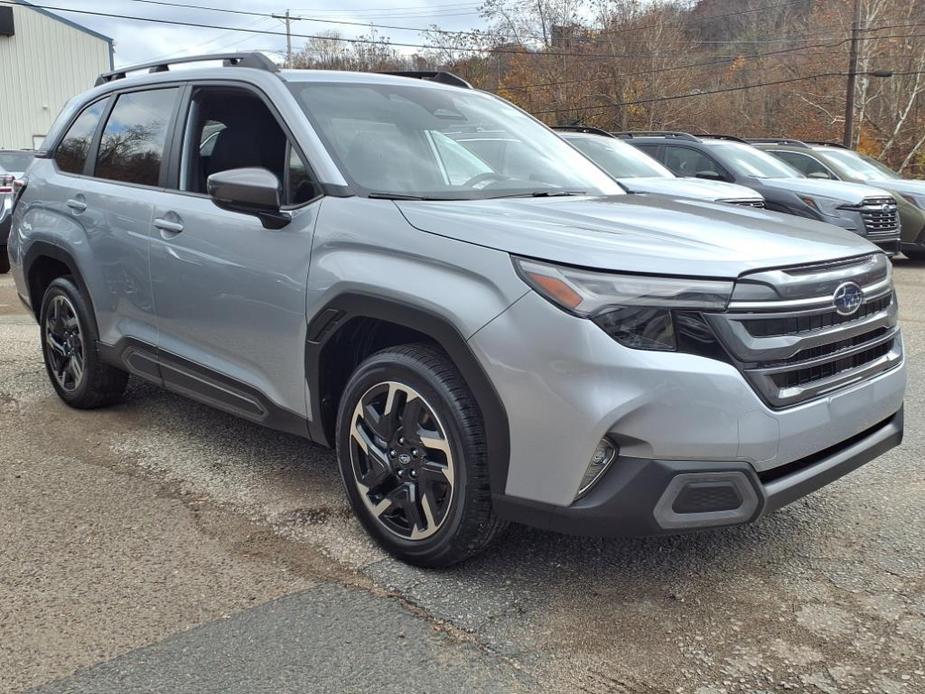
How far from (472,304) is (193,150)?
2052 millimetres

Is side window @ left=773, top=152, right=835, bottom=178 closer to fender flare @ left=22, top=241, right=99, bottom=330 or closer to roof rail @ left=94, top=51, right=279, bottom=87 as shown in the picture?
roof rail @ left=94, top=51, right=279, bottom=87

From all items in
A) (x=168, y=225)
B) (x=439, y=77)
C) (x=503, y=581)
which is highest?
(x=439, y=77)

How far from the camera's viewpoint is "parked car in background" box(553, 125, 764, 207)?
8.26 meters

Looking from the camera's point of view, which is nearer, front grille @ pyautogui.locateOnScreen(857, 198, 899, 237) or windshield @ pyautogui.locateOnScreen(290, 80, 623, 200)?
windshield @ pyautogui.locateOnScreen(290, 80, 623, 200)

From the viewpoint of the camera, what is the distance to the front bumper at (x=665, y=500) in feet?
8.24

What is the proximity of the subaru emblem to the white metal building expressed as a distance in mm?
41020

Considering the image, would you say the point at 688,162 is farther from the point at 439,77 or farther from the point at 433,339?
the point at 433,339

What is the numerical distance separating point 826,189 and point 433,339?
31.3ft

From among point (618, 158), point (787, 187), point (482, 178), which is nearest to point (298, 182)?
point (482, 178)

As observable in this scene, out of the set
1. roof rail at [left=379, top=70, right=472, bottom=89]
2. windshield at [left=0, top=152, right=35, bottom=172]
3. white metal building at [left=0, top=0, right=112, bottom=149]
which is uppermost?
white metal building at [left=0, top=0, right=112, bottom=149]

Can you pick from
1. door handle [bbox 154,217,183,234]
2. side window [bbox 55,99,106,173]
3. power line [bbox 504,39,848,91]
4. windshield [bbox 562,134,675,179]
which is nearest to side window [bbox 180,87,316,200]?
door handle [bbox 154,217,183,234]

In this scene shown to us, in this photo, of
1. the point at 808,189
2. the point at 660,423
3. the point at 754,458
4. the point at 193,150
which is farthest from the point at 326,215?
the point at 808,189

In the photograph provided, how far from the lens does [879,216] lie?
10.9 metres

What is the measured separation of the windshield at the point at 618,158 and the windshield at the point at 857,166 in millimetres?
5287
